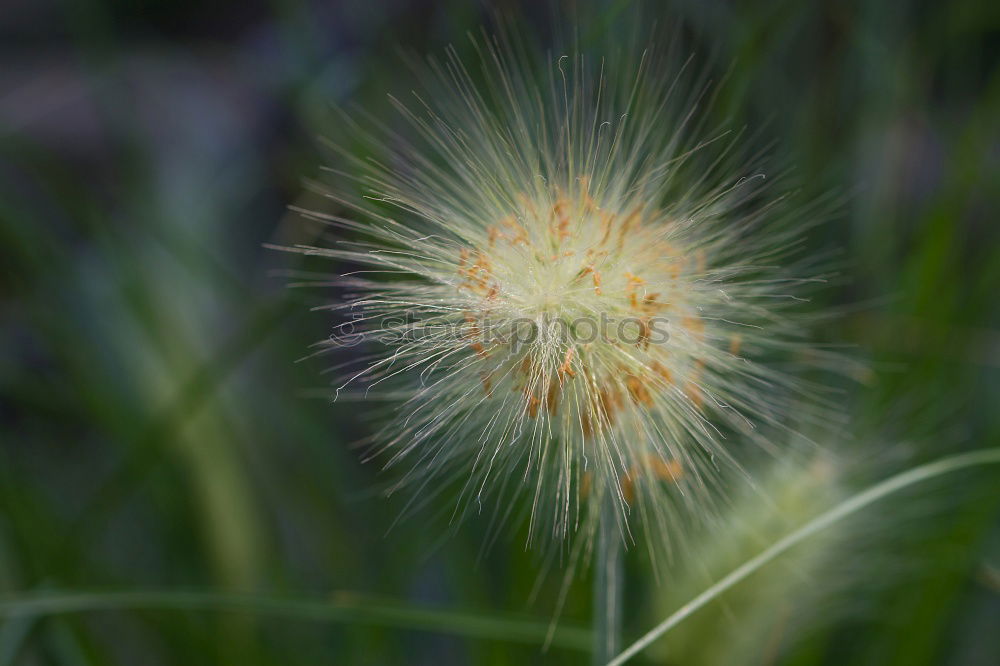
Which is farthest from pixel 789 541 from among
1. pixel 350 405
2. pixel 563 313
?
pixel 350 405

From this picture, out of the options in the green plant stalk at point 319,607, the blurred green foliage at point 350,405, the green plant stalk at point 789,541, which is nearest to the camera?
the green plant stalk at point 789,541

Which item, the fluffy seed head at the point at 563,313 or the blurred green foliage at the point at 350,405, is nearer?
the fluffy seed head at the point at 563,313

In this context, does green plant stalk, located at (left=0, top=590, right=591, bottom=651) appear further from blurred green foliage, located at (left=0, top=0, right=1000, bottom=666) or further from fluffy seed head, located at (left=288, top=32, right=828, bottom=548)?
fluffy seed head, located at (left=288, top=32, right=828, bottom=548)

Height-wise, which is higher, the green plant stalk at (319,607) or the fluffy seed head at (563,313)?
the fluffy seed head at (563,313)

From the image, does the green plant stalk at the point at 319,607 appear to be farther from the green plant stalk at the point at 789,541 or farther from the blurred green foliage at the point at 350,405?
the green plant stalk at the point at 789,541

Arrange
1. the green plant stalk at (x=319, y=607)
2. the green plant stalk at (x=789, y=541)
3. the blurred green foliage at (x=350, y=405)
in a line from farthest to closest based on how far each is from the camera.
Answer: the blurred green foliage at (x=350, y=405) → the green plant stalk at (x=319, y=607) → the green plant stalk at (x=789, y=541)

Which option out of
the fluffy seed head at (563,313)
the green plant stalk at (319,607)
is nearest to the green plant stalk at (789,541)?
the fluffy seed head at (563,313)

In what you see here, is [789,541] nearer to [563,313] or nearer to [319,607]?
[563,313]

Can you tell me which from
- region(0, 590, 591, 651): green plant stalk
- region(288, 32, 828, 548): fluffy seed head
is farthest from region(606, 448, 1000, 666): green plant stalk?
region(0, 590, 591, 651): green plant stalk

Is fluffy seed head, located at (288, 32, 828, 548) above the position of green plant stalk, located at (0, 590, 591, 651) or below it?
above
